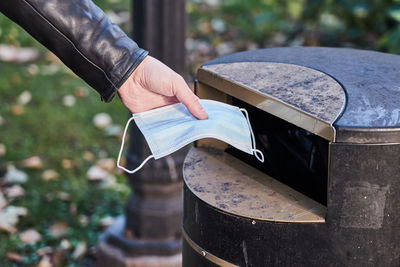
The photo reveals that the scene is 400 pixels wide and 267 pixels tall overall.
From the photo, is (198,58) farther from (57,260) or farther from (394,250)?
(394,250)

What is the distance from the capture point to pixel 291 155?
6.36 feet

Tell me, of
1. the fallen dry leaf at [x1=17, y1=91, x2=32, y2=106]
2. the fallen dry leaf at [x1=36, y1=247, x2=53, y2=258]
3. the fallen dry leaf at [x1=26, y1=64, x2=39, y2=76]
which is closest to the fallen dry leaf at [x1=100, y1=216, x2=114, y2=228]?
the fallen dry leaf at [x1=36, y1=247, x2=53, y2=258]

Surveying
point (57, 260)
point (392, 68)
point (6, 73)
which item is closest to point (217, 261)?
point (392, 68)

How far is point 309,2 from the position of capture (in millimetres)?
4988

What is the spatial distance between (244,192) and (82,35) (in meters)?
0.68

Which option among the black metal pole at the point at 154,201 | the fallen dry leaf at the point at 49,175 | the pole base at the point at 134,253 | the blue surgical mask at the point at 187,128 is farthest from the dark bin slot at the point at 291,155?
the fallen dry leaf at the point at 49,175

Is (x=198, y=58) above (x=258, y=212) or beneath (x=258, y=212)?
beneath

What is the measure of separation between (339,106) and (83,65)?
0.79 metres

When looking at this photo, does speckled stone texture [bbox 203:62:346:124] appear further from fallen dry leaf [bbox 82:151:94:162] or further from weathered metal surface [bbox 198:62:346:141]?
fallen dry leaf [bbox 82:151:94:162]

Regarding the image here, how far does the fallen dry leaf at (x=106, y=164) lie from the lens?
12.5ft

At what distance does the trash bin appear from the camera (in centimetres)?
151

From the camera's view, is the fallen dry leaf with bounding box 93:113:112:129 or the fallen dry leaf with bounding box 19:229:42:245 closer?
the fallen dry leaf with bounding box 19:229:42:245

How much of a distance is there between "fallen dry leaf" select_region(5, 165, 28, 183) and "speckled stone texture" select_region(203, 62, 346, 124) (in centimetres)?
209

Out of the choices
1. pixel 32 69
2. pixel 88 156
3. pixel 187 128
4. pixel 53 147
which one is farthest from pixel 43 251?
pixel 32 69
